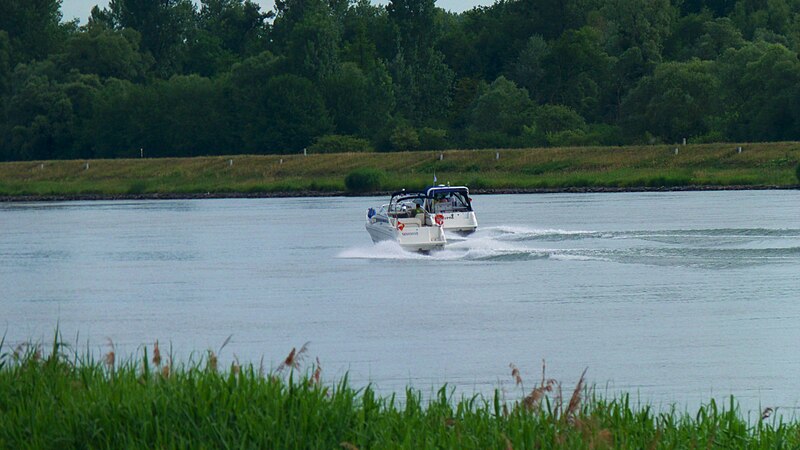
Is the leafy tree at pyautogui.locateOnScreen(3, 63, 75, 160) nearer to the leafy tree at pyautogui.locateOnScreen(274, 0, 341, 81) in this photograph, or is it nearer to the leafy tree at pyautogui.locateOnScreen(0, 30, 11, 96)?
the leafy tree at pyautogui.locateOnScreen(0, 30, 11, 96)

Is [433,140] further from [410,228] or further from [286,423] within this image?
[286,423]

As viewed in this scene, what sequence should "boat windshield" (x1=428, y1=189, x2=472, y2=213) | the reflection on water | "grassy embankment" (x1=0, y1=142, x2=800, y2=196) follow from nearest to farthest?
the reflection on water
"boat windshield" (x1=428, y1=189, x2=472, y2=213)
"grassy embankment" (x1=0, y1=142, x2=800, y2=196)

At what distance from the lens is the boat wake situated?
39906 mm

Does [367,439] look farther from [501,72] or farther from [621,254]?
[501,72]

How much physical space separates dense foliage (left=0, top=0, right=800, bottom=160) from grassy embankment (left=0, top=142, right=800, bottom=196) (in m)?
14.1

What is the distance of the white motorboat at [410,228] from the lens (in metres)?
45.2

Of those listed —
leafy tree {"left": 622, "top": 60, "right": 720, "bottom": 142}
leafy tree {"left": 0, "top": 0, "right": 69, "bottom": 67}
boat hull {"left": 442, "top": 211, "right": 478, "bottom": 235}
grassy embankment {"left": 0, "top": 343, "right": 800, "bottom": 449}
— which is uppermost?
leafy tree {"left": 0, "top": 0, "right": 69, "bottom": 67}

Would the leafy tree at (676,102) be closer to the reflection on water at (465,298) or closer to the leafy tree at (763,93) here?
the leafy tree at (763,93)

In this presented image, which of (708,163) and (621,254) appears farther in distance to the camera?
(708,163)

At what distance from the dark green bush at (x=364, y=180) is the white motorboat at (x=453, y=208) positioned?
42628 mm

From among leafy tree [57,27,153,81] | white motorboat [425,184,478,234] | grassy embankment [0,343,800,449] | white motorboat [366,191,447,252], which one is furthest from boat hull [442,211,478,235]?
leafy tree [57,27,153,81]

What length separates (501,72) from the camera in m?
152

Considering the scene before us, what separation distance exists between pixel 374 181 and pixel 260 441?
84284 millimetres

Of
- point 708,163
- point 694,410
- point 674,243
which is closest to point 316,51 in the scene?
point 708,163
